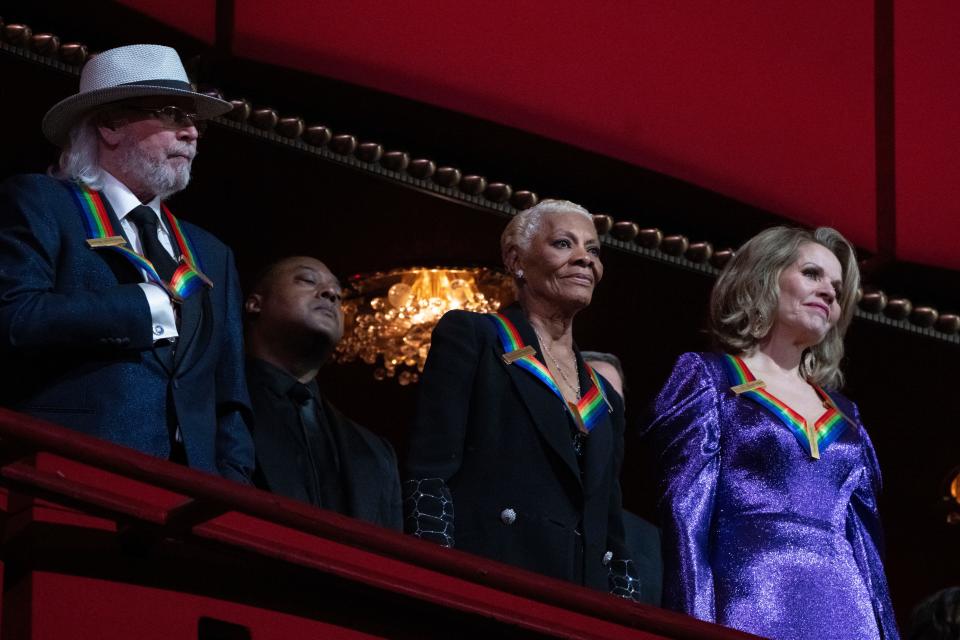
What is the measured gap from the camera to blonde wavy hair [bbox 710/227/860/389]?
4.12 m

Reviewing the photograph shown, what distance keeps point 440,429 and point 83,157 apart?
0.78 m

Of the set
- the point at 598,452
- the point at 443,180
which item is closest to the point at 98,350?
the point at 598,452

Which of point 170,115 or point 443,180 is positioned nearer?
point 170,115

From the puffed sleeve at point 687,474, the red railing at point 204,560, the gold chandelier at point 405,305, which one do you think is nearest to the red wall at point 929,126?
the gold chandelier at point 405,305

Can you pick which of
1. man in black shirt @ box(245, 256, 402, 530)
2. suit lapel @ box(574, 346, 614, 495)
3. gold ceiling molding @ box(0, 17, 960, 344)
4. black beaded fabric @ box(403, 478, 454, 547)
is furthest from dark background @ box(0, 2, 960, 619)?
black beaded fabric @ box(403, 478, 454, 547)

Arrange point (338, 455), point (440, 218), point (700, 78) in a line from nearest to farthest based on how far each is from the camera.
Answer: point (338, 455) → point (440, 218) → point (700, 78)

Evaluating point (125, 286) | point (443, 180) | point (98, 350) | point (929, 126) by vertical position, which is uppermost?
point (929, 126)

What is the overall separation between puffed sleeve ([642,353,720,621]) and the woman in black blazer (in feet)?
0.25

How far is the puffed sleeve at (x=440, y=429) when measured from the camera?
11.4ft

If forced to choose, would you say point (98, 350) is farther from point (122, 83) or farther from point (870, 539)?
point (870, 539)

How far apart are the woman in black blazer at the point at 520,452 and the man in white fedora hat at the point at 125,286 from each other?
344 mm

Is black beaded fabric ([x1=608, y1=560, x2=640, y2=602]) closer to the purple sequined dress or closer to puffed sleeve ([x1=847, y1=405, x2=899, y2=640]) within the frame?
the purple sequined dress

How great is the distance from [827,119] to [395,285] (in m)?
1.21

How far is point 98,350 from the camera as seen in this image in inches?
128
